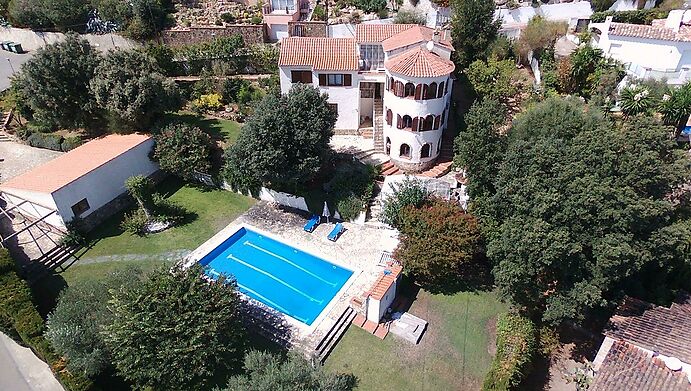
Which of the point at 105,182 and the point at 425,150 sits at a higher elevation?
the point at 425,150

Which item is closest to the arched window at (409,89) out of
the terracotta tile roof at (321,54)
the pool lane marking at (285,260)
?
the terracotta tile roof at (321,54)

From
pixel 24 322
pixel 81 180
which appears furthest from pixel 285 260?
pixel 81 180

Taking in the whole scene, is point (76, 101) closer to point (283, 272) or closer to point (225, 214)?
point (225, 214)

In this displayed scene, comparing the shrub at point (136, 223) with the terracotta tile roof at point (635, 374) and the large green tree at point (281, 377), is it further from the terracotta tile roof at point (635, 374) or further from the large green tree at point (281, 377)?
the terracotta tile roof at point (635, 374)

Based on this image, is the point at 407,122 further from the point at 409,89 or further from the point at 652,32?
the point at 652,32

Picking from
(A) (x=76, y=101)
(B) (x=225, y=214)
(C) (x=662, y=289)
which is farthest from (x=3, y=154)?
(C) (x=662, y=289)

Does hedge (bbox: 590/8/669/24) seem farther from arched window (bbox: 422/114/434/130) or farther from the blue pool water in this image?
the blue pool water
